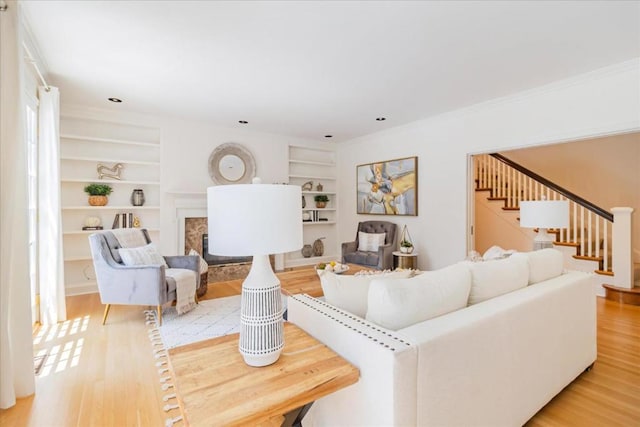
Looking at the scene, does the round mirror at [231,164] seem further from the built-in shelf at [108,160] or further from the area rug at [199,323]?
the area rug at [199,323]

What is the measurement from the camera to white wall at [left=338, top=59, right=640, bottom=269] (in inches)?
117

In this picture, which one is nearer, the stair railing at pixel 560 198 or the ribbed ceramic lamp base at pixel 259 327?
the ribbed ceramic lamp base at pixel 259 327

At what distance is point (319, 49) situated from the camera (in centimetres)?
258

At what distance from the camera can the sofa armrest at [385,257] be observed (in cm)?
459

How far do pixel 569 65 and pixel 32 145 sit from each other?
5.02 metres

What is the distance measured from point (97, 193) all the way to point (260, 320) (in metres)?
4.13

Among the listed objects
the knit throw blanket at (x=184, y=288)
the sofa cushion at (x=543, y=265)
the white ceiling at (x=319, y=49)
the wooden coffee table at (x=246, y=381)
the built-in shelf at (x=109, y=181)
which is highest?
the white ceiling at (x=319, y=49)

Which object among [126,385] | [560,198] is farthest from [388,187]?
[126,385]

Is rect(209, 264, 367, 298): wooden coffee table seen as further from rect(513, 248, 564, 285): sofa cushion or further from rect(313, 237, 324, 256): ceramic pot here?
rect(313, 237, 324, 256): ceramic pot

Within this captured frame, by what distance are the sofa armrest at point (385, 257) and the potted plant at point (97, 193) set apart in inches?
151

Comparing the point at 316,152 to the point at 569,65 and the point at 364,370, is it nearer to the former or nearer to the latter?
the point at 569,65

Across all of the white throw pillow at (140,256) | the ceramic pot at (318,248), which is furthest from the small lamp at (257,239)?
the ceramic pot at (318,248)

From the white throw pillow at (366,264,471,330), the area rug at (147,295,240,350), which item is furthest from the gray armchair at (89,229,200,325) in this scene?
the white throw pillow at (366,264,471,330)

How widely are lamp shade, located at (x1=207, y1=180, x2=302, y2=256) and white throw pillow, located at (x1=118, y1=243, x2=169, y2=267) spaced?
2462 millimetres
